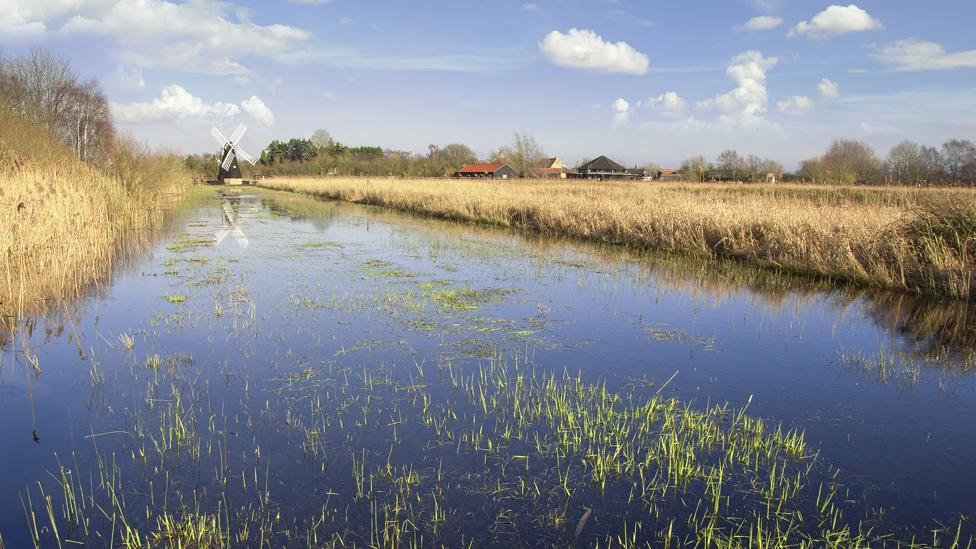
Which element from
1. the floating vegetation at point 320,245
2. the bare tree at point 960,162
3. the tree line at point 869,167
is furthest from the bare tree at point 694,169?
the floating vegetation at point 320,245

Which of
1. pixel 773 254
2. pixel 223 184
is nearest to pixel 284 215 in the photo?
pixel 773 254

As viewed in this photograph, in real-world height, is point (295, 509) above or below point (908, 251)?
below

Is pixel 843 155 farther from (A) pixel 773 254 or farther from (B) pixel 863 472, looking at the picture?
(B) pixel 863 472

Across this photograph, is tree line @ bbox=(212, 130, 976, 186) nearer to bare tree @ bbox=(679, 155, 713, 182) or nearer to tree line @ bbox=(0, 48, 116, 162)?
bare tree @ bbox=(679, 155, 713, 182)

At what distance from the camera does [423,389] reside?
565 centimetres

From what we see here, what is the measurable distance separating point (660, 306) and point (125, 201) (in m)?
18.3

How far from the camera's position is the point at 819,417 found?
17.0ft

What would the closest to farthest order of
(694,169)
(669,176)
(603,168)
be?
(694,169), (669,176), (603,168)

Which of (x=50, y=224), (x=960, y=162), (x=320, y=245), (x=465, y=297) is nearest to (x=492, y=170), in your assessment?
(x=960, y=162)

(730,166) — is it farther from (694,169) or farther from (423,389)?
(423,389)

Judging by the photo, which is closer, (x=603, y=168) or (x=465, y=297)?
(x=465, y=297)

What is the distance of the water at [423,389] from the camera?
373 centimetres

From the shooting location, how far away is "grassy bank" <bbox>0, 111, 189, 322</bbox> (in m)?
9.10

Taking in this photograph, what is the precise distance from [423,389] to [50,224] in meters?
9.35
